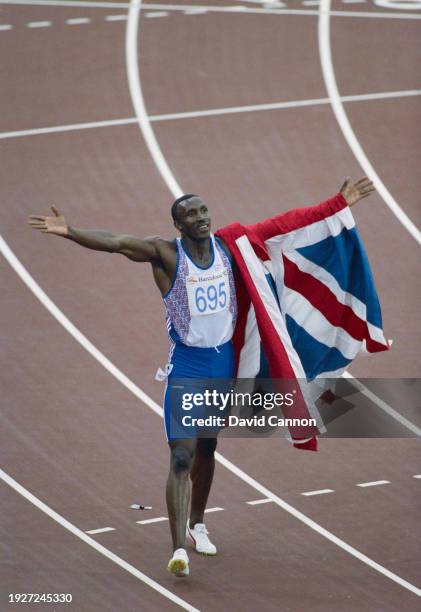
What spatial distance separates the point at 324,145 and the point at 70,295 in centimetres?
415

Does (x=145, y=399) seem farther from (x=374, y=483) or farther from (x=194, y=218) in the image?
(x=194, y=218)

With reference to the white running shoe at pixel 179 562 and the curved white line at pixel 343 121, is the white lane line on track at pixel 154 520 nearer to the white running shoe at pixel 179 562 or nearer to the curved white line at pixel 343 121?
the white running shoe at pixel 179 562

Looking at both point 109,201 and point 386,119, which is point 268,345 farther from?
point 386,119

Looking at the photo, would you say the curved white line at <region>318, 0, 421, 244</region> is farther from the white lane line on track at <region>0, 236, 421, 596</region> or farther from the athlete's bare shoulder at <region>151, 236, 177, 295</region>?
the athlete's bare shoulder at <region>151, 236, 177, 295</region>

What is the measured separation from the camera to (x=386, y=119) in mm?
17234

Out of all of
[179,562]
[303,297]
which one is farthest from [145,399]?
[179,562]

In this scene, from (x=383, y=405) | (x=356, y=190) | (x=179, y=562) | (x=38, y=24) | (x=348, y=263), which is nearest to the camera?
(x=179, y=562)

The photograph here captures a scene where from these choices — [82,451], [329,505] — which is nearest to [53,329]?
[82,451]

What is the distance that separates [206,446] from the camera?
996 cm

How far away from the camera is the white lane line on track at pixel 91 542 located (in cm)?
920

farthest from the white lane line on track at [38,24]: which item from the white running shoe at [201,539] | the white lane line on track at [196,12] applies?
the white running shoe at [201,539]

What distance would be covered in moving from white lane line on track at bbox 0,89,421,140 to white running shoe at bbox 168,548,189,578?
27.8 ft

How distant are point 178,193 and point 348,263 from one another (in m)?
5.77

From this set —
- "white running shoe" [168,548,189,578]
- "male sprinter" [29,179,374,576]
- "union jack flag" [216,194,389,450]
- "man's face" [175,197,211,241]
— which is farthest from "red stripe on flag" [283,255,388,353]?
"white running shoe" [168,548,189,578]
